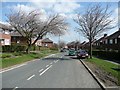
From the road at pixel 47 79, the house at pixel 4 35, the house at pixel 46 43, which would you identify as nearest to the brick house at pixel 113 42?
the house at pixel 4 35

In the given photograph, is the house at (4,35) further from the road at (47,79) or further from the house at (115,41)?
the road at (47,79)

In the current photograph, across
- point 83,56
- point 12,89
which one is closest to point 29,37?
point 83,56

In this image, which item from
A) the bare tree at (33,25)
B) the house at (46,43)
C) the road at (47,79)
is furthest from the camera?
the house at (46,43)

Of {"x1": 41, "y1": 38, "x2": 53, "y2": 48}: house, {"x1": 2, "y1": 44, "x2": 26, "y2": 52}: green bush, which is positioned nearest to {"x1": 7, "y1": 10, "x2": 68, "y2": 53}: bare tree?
{"x1": 2, "y1": 44, "x2": 26, "y2": 52}: green bush

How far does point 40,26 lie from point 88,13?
38.6 feet

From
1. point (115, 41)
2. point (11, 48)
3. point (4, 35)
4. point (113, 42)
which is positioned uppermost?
point (4, 35)

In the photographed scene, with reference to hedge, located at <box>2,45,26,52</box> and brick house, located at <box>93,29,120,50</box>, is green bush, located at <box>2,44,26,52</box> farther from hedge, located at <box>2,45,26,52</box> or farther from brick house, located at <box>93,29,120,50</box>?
brick house, located at <box>93,29,120,50</box>

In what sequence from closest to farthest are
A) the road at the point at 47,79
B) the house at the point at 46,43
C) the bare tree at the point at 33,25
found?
the road at the point at 47,79
the bare tree at the point at 33,25
the house at the point at 46,43

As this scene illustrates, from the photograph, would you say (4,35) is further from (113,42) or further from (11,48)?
(113,42)

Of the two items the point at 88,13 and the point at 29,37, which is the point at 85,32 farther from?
the point at 29,37

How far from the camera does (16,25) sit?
48.3 metres

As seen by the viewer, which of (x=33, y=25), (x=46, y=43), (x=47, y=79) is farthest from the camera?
(x=46, y=43)

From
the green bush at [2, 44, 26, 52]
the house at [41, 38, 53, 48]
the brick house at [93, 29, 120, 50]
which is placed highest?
the house at [41, 38, 53, 48]

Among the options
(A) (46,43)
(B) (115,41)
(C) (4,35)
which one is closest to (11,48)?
(C) (4,35)
